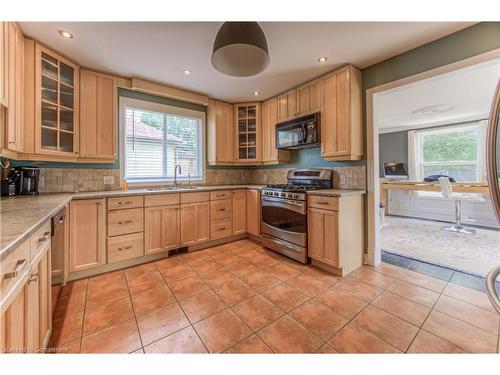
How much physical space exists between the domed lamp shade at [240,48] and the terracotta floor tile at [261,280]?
2.05 metres

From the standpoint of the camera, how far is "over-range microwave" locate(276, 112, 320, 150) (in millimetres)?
2902

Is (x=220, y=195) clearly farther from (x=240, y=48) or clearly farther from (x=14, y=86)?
(x=14, y=86)

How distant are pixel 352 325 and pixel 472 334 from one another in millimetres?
796

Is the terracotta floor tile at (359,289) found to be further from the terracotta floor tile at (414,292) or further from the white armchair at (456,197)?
the white armchair at (456,197)

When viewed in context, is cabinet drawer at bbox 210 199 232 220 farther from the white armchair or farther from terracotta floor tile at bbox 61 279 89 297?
the white armchair

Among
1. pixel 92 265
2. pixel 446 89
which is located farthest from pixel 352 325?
pixel 446 89

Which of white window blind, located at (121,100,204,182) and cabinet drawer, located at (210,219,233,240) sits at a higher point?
white window blind, located at (121,100,204,182)

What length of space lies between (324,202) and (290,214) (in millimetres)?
518

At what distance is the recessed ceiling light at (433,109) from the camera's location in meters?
4.10

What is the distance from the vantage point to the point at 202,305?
184 centimetres

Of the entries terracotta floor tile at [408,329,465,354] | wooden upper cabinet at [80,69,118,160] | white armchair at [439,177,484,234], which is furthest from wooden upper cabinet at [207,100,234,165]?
white armchair at [439,177,484,234]

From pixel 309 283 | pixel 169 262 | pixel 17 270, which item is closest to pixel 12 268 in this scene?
pixel 17 270

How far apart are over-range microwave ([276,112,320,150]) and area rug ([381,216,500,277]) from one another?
200 cm

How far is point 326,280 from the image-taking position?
2.28 metres
